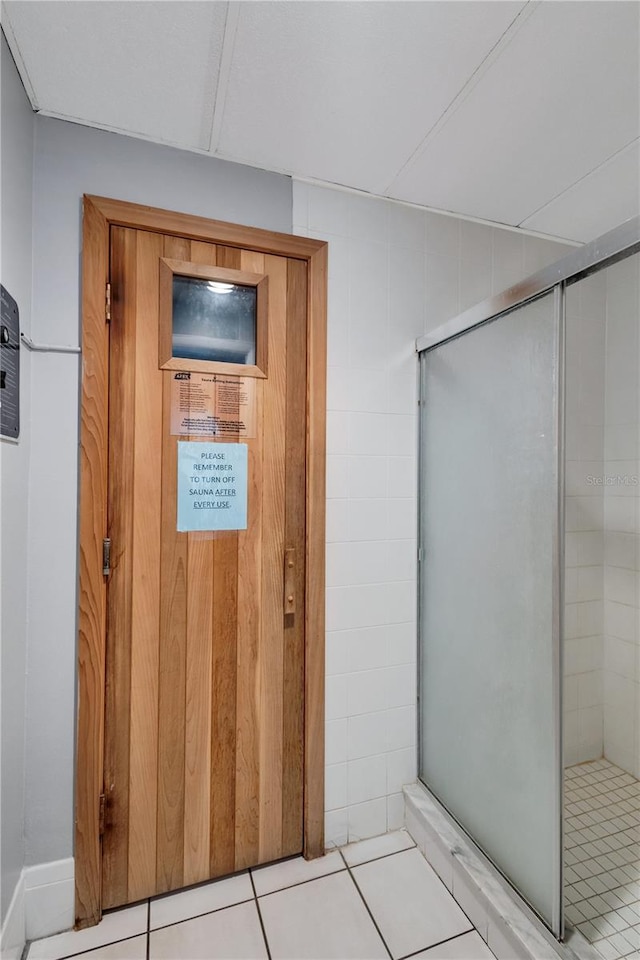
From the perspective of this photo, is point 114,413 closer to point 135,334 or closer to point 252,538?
point 135,334

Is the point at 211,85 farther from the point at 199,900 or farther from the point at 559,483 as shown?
the point at 199,900

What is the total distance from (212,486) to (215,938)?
1268 millimetres

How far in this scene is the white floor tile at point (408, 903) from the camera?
128 cm

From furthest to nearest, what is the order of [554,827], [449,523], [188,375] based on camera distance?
1. [449,523]
2. [188,375]
3. [554,827]

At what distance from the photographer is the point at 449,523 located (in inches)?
62.7

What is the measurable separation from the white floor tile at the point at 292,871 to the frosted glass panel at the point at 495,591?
0.43 m

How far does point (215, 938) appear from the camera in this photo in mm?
1265

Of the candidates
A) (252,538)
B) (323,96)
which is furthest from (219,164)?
(252,538)

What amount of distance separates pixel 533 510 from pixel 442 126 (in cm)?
114

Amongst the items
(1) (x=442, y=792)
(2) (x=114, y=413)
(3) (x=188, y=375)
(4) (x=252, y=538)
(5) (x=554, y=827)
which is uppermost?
(3) (x=188, y=375)

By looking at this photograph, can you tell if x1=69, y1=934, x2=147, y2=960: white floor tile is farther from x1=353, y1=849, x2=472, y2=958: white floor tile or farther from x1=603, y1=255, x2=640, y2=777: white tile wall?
x1=603, y1=255, x2=640, y2=777: white tile wall

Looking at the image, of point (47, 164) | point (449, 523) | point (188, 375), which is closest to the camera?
point (47, 164)

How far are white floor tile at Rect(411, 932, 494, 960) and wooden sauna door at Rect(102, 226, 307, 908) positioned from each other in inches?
19.7

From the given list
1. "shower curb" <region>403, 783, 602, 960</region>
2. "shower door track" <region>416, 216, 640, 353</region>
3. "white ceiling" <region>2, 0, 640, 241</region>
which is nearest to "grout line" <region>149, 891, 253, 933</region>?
"shower curb" <region>403, 783, 602, 960</region>
